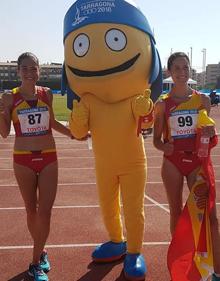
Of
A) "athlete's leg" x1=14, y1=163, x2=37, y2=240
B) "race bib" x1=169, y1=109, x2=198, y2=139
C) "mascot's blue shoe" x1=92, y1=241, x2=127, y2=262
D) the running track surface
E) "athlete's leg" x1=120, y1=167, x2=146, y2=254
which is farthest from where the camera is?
"mascot's blue shoe" x1=92, y1=241, x2=127, y2=262

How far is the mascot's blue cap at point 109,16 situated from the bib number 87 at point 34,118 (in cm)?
91

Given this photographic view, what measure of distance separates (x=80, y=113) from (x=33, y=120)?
434 mm

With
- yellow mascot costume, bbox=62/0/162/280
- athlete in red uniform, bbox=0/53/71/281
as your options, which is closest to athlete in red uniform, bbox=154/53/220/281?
yellow mascot costume, bbox=62/0/162/280

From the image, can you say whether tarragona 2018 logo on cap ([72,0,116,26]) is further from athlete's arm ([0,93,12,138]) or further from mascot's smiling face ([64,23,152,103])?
athlete's arm ([0,93,12,138])

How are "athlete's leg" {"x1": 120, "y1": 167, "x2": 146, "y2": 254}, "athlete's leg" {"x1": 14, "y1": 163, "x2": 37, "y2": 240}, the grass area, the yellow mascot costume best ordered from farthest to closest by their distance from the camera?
the grass area < "athlete's leg" {"x1": 120, "y1": 167, "x2": 146, "y2": 254} < the yellow mascot costume < "athlete's leg" {"x1": 14, "y1": 163, "x2": 37, "y2": 240}

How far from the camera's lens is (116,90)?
3871 millimetres

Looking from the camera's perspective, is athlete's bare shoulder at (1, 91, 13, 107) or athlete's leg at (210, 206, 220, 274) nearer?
athlete's leg at (210, 206, 220, 274)

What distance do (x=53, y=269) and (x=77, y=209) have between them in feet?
6.58

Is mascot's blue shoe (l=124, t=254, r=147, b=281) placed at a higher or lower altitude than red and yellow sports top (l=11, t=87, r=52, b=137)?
lower

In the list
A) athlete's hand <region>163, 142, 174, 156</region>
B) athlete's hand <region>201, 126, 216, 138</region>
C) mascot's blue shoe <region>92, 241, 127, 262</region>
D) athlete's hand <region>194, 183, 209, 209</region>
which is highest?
athlete's hand <region>201, 126, 216, 138</region>

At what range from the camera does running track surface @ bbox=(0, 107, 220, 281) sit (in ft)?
13.2

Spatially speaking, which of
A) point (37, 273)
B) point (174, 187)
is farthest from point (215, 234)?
point (37, 273)

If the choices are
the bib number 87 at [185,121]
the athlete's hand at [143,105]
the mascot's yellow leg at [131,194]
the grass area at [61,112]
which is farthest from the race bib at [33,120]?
the grass area at [61,112]

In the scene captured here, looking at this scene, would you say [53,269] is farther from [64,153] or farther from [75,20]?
[64,153]
